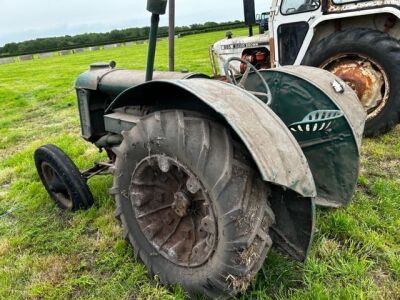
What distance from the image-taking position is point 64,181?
321cm

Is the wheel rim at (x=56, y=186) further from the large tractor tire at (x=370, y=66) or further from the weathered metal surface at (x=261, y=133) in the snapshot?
the large tractor tire at (x=370, y=66)

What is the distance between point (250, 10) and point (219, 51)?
1.40 m

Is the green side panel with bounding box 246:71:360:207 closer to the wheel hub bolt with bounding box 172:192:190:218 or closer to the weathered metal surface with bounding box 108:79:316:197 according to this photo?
the weathered metal surface with bounding box 108:79:316:197

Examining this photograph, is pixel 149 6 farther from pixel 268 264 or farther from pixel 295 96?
pixel 268 264

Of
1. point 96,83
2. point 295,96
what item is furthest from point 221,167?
point 96,83

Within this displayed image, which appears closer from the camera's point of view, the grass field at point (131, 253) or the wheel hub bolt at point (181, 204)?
the wheel hub bolt at point (181, 204)

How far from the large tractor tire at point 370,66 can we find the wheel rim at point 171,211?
329 centimetres

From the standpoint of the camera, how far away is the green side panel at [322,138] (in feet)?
9.11

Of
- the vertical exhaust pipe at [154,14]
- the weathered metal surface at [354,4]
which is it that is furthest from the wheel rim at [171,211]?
Answer: the weathered metal surface at [354,4]

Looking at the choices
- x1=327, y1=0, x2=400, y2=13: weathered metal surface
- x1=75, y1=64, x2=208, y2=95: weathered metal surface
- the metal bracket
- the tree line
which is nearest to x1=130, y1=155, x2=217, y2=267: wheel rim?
x1=75, y1=64, x2=208, y2=95: weathered metal surface

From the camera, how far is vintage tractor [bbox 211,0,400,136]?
4.59 metres

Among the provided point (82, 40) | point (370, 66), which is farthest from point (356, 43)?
point (82, 40)

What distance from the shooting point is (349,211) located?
3.02m

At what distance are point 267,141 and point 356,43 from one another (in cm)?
346
